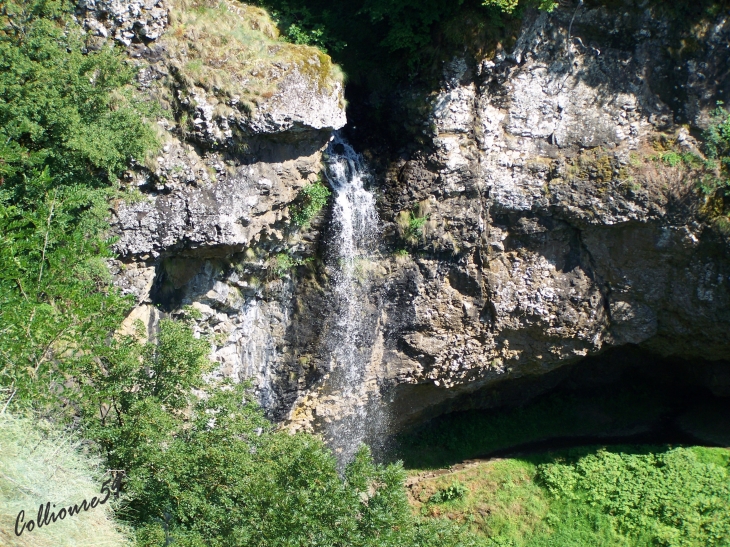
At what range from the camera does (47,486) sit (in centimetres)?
675

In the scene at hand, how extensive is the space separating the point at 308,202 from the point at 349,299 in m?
2.22

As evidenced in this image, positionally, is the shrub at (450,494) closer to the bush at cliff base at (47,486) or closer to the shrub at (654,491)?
the shrub at (654,491)

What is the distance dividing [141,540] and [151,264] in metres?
4.50

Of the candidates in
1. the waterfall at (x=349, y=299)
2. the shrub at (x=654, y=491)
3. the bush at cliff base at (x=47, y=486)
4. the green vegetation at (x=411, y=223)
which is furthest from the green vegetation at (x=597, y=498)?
the bush at cliff base at (x=47, y=486)

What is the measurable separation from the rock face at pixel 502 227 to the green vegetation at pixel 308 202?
22 centimetres

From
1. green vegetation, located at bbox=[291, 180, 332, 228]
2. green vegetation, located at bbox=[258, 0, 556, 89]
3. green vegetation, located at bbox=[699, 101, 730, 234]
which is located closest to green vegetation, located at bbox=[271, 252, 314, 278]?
green vegetation, located at bbox=[291, 180, 332, 228]

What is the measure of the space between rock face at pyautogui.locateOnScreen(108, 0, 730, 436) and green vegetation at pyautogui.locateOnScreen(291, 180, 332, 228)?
0.22m

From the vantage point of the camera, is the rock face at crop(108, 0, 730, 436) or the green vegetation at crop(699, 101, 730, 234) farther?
the green vegetation at crop(699, 101, 730, 234)

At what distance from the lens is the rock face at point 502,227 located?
11609 mm

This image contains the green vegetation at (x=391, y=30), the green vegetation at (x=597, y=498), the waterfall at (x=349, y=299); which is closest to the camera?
the green vegetation at (x=391, y=30)

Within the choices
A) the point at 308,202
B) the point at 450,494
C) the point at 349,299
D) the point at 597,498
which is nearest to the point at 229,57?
the point at 308,202

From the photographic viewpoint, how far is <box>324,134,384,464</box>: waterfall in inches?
491

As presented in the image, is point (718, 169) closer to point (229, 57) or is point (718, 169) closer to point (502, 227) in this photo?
point (502, 227)

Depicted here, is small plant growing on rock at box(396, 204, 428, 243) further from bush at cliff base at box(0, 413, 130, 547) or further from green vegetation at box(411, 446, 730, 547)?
bush at cliff base at box(0, 413, 130, 547)
